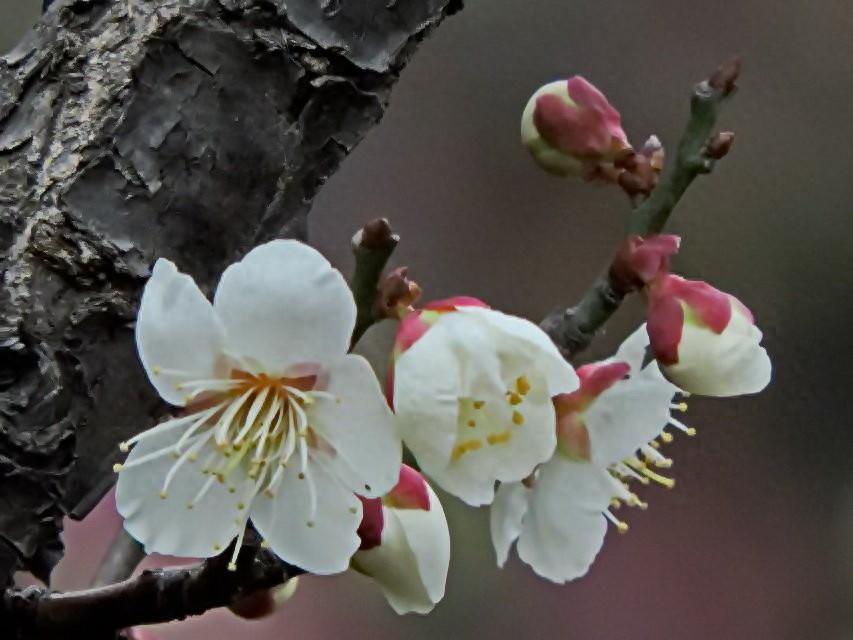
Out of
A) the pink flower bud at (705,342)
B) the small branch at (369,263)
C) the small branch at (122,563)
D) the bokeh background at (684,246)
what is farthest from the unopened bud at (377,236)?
the bokeh background at (684,246)

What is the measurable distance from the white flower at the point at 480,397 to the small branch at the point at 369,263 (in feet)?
0.09

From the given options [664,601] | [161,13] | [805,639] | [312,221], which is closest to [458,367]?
[161,13]

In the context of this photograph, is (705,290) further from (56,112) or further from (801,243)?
(801,243)

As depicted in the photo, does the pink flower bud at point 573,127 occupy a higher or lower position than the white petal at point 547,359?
higher

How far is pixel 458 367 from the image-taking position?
0.32 m

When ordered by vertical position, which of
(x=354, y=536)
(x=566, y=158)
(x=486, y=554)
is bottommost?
(x=486, y=554)

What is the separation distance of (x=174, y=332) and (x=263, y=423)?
48mm

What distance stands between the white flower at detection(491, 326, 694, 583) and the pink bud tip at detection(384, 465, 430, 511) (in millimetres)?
27

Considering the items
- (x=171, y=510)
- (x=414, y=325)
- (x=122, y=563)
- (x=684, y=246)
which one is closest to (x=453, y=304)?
(x=414, y=325)

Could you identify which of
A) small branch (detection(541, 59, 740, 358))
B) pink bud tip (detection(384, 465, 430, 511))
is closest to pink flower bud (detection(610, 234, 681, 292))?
small branch (detection(541, 59, 740, 358))

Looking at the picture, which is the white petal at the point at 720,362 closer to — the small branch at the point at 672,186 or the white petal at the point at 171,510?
the small branch at the point at 672,186

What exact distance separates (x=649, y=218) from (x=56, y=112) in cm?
26

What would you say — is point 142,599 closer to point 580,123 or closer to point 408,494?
point 408,494

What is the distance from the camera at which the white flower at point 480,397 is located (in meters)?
0.31
